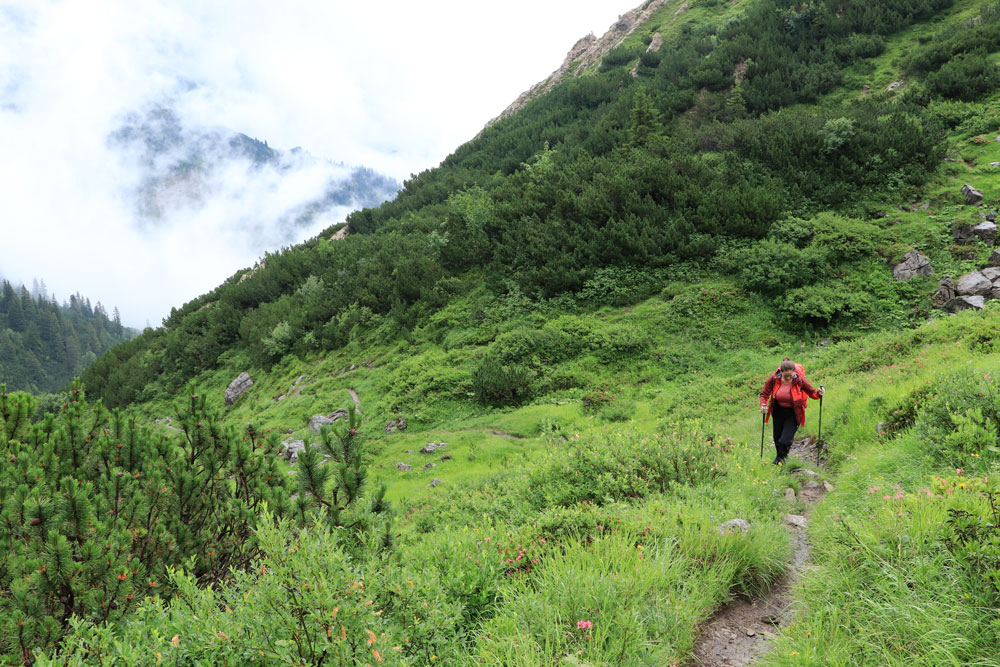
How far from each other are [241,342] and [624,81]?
31828 mm

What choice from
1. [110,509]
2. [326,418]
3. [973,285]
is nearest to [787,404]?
[110,509]

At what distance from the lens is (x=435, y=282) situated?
811 inches

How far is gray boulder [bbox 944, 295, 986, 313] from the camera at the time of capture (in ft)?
37.8

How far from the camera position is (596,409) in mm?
12234

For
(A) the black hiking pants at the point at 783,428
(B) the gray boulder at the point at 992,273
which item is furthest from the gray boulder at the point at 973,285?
(A) the black hiking pants at the point at 783,428

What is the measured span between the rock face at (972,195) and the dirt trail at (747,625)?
16922 millimetres

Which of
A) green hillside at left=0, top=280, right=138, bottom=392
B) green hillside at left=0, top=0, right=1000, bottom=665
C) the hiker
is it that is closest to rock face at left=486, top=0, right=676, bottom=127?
green hillside at left=0, top=0, right=1000, bottom=665

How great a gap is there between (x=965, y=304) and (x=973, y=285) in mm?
757

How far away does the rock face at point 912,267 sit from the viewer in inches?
524

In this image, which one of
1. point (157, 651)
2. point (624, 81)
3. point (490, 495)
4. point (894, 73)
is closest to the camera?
point (157, 651)

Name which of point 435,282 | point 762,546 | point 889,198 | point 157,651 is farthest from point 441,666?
point 889,198

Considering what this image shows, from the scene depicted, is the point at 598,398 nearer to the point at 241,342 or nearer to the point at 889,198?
the point at 889,198

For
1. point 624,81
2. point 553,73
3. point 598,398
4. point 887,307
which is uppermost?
point 553,73

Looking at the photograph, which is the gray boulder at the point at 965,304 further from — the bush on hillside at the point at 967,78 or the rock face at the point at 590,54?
the rock face at the point at 590,54
